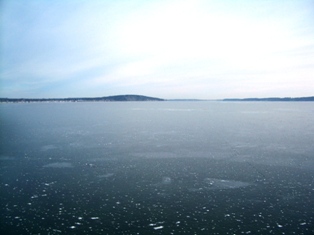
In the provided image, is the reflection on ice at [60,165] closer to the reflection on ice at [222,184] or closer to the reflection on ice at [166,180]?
the reflection on ice at [166,180]

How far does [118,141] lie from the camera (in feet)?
84.7

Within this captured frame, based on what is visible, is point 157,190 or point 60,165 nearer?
point 157,190

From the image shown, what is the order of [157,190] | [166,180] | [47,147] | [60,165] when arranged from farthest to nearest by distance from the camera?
[47,147] → [60,165] → [166,180] → [157,190]

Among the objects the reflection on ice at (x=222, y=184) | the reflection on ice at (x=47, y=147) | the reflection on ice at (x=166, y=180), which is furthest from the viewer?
the reflection on ice at (x=47, y=147)

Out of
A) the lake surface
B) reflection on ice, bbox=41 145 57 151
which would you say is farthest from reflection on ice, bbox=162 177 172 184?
reflection on ice, bbox=41 145 57 151

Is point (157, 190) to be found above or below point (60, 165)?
below

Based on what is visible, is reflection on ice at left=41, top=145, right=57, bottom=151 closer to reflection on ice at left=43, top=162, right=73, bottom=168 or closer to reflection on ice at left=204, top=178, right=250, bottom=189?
reflection on ice at left=43, top=162, right=73, bottom=168

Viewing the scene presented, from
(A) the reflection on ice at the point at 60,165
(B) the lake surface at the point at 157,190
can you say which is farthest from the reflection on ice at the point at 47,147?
(A) the reflection on ice at the point at 60,165

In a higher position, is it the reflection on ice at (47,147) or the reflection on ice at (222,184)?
the reflection on ice at (47,147)

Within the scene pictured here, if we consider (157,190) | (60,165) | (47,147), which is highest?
(47,147)

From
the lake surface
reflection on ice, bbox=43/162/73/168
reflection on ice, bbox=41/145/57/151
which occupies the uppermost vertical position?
reflection on ice, bbox=41/145/57/151

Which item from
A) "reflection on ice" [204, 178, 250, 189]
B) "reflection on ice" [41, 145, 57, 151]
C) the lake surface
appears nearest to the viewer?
the lake surface

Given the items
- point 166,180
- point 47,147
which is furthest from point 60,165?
point 166,180

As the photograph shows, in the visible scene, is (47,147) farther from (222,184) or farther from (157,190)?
(222,184)
